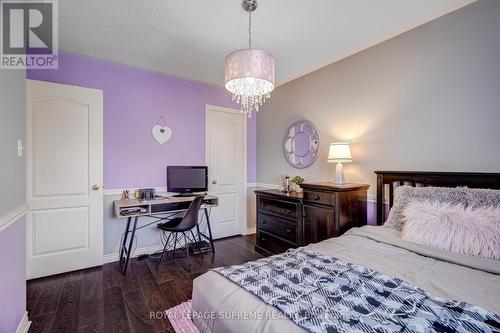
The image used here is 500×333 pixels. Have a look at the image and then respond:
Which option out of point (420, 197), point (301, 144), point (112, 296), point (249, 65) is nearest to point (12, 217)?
point (112, 296)

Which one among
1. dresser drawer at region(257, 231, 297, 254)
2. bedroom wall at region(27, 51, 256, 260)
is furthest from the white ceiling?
dresser drawer at region(257, 231, 297, 254)

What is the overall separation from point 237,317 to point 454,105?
7.66 feet

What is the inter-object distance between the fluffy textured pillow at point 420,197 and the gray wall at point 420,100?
345 mm

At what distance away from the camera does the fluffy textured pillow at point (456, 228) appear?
1.43 m

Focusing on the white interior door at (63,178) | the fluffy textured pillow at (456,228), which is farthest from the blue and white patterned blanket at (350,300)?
the white interior door at (63,178)

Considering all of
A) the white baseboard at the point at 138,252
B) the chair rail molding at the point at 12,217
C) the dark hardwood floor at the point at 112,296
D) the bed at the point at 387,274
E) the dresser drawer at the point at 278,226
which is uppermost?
the chair rail molding at the point at 12,217

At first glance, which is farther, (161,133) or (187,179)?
(187,179)

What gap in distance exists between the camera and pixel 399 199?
202 centimetres

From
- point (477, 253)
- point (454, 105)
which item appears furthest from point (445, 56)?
point (477, 253)

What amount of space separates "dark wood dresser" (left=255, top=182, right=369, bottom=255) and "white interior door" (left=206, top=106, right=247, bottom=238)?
0.82m

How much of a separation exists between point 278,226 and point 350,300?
194 centimetres

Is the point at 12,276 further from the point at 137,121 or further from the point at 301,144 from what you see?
the point at 301,144

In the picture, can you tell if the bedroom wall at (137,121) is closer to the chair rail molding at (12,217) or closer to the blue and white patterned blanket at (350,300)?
the chair rail molding at (12,217)

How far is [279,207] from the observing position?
2.96 m
